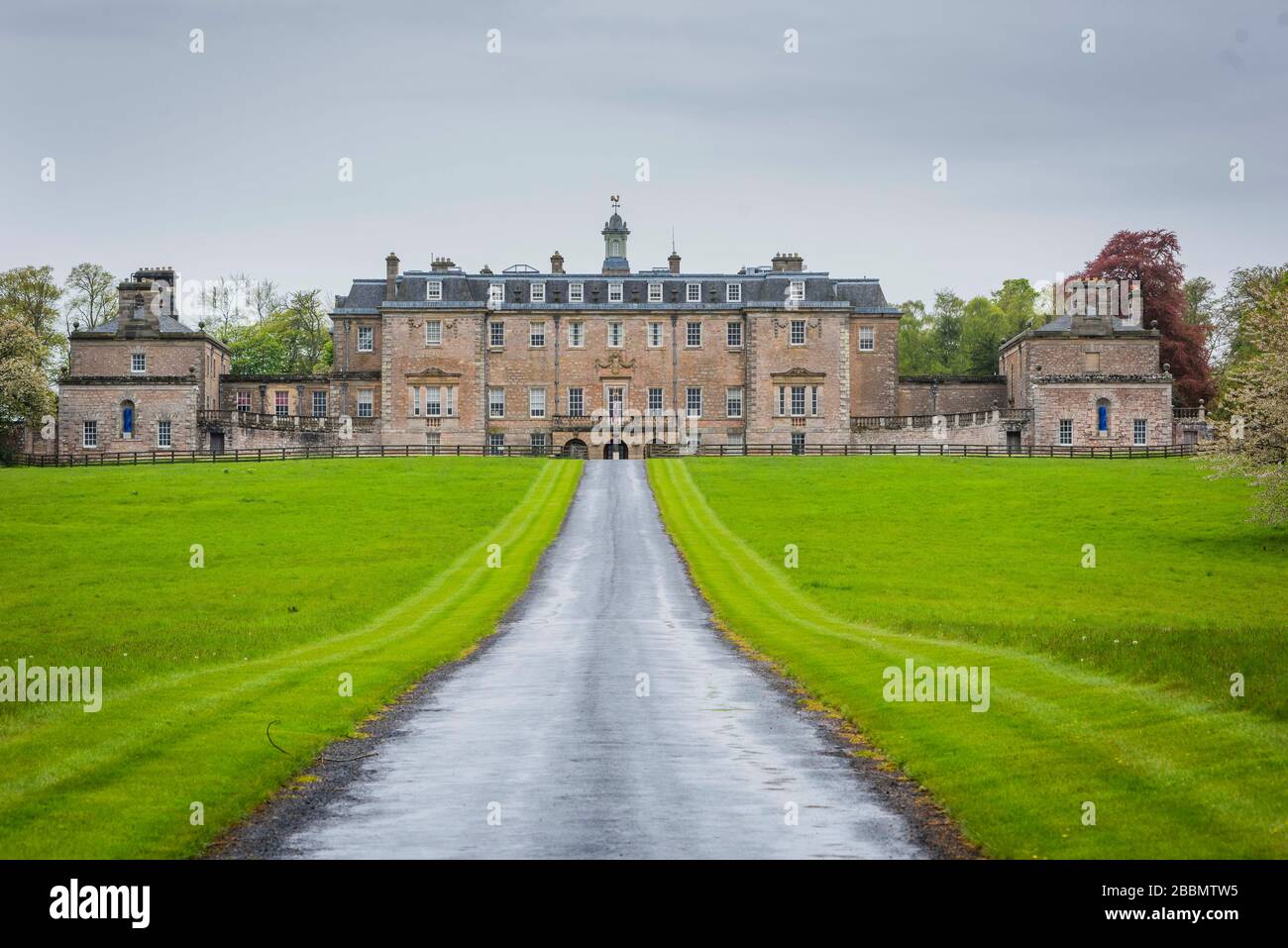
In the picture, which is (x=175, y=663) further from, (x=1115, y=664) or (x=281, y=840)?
(x=1115, y=664)

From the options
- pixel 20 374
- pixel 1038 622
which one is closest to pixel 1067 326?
pixel 20 374

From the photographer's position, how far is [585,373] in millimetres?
96312

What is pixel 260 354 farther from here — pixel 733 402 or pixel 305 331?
pixel 733 402

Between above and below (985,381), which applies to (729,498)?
below

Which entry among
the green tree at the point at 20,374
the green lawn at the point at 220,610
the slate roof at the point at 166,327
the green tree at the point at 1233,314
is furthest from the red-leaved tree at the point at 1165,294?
the green tree at the point at 20,374

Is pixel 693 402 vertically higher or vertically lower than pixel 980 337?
lower

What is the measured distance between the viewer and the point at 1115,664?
22000mm

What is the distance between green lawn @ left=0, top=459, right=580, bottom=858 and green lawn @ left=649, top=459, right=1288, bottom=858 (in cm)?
698

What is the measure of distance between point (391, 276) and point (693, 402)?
2142cm

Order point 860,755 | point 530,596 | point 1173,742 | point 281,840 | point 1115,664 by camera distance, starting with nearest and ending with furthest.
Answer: point 281,840 < point 1173,742 < point 860,755 < point 1115,664 < point 530,596
